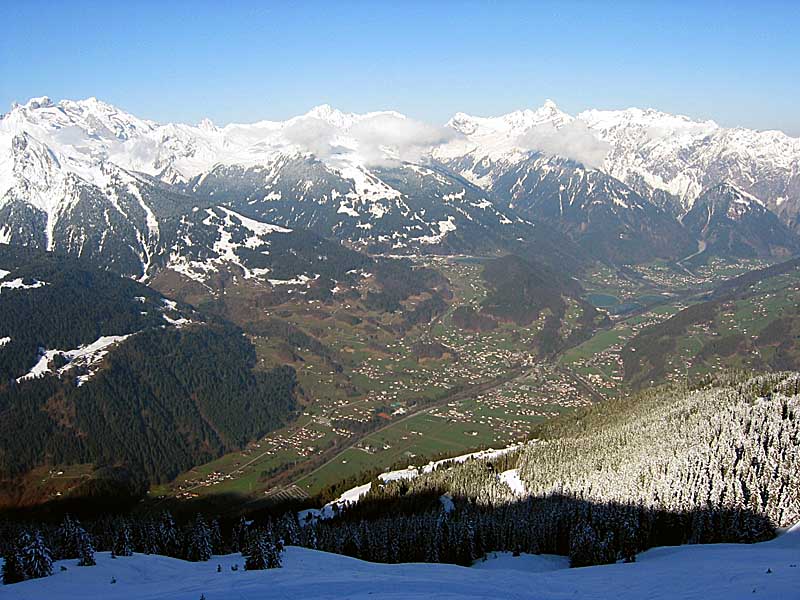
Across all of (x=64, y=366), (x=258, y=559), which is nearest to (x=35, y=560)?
(x=258, y=559)

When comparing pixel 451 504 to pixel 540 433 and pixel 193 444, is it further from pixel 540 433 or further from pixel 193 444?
pixel 193 444

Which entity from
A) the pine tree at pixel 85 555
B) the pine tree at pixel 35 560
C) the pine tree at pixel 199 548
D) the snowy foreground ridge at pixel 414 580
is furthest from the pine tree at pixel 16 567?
the pine tree at pixel 199 548

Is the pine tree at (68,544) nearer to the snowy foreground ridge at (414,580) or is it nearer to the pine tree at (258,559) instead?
the snowy foreground ridge at (414,580)

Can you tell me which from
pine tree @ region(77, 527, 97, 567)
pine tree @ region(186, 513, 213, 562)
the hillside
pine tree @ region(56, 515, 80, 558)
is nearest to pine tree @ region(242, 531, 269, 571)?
pine tree @ region(186, 513, 213, 562)

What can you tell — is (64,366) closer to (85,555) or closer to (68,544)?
(68,544)

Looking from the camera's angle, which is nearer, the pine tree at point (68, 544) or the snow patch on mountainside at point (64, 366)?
the pine tree at point (68, 544)

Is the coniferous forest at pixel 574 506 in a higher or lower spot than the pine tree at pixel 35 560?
lower

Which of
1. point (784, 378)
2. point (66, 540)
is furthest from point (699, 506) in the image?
point (66, 540)

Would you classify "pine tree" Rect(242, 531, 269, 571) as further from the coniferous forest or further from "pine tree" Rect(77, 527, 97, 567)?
"pine tree" Rect(77, 527, 97, 567)

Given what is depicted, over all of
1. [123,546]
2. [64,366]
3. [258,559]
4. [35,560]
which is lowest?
[258,559]
